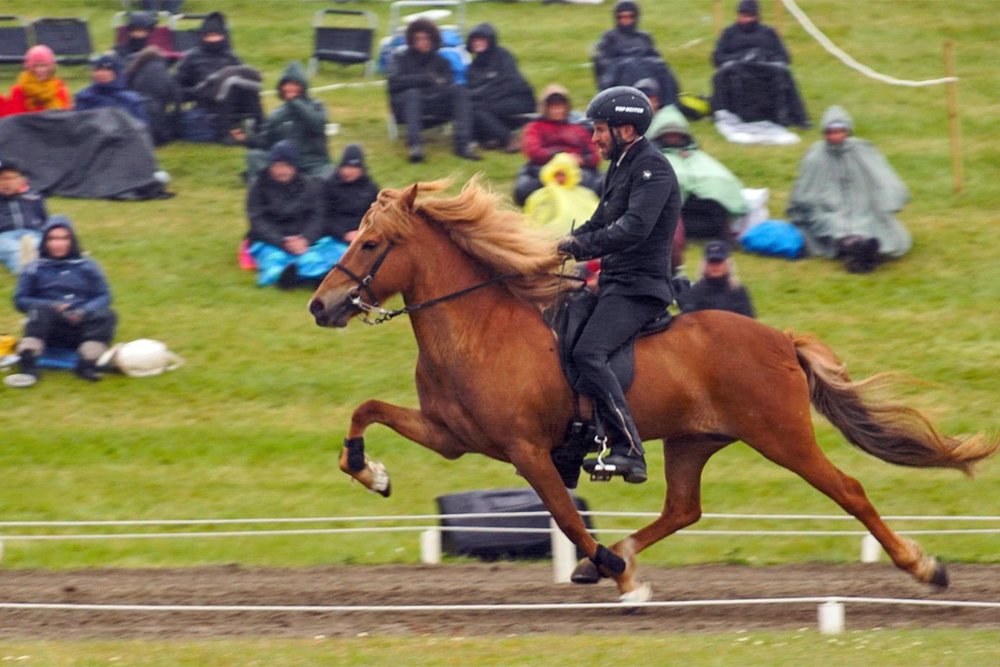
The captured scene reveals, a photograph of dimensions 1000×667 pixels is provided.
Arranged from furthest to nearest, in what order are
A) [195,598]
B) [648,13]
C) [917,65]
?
[648,13] < [917,65] < [195,598]

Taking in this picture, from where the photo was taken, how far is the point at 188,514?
1045 cm

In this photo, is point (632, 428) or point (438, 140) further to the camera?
point (438, 140)

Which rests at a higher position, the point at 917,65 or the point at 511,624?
the point at 917,65

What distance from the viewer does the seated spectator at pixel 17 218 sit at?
526 inches

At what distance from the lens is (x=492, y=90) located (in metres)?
16.4

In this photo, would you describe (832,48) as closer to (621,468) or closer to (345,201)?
(345,201)

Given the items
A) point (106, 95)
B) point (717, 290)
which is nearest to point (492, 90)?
point (106, 95)

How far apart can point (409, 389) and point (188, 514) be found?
267 cm

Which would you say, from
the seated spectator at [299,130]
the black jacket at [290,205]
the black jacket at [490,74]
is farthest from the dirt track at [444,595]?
the black jacket at [490,74]

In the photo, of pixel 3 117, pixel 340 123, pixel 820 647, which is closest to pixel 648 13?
pixel 340 123

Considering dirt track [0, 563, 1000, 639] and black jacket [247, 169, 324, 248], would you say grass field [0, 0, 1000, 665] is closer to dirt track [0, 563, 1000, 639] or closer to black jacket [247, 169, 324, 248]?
dirt track [0, 563, 1000, 639]

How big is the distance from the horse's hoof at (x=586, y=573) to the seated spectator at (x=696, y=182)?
6576 mm

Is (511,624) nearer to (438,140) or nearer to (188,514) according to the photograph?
(188,514)

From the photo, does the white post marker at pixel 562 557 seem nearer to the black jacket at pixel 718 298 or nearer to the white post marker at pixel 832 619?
the white post marker at pixel 832 619
